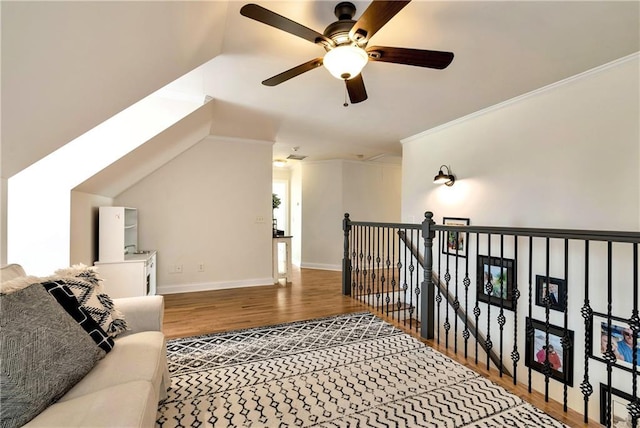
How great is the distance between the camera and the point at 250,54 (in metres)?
2.26

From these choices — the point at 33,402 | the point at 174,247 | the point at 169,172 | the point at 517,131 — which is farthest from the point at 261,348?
the point at 517,131

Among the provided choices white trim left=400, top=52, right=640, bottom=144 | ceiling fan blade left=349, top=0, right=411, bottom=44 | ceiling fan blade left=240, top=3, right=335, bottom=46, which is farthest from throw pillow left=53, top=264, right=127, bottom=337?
white trim left=400, top=52, right=640, bottom=144

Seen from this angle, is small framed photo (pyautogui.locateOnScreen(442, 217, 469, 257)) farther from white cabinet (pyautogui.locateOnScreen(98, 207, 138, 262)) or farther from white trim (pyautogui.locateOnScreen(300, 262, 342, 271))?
white cabinet (pyautogui.locateOnScreen(98, 207, 138, 262))

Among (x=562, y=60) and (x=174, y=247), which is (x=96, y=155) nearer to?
(x=174, y=247)

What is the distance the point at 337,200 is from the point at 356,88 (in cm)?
433

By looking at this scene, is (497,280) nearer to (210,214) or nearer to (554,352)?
(554,352)

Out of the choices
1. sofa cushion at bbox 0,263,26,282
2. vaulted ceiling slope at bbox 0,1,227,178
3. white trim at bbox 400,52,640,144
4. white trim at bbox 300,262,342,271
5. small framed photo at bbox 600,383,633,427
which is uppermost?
white trim at bbox 400,52,640,144

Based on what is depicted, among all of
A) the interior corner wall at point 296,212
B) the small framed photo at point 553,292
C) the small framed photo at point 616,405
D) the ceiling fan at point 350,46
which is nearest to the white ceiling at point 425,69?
the ceiling fan at point 350,46

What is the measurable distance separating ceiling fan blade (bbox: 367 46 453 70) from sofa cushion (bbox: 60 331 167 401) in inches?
80.9

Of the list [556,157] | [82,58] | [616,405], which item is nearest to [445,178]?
[556,157]

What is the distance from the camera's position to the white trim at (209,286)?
4204 mm

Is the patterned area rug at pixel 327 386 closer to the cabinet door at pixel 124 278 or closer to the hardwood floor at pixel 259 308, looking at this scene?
the hardwood floor at pixel 259 308

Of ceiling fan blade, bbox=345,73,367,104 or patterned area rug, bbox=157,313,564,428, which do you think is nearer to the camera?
patterned area rug, bbox=157,313,564,428

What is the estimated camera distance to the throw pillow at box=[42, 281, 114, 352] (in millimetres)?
1316
